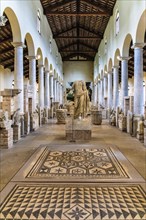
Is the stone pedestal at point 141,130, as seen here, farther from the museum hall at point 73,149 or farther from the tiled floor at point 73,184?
the tiled floor at point 73,184

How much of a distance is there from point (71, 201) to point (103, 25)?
2215cm

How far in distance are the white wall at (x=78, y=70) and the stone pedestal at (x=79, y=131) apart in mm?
29345

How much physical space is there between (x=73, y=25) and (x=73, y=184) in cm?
2348

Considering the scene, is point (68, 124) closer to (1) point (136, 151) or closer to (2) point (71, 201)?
(1) point (136, 151)

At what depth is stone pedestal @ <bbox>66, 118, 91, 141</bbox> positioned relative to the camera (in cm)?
1033

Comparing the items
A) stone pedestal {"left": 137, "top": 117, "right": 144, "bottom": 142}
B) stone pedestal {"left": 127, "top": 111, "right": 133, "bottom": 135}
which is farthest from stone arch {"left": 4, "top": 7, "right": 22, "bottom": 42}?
stone pedestal {"left": 137, "top": 117, "right": 144, "bottom": 142}

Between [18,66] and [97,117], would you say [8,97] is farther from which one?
[97,117]

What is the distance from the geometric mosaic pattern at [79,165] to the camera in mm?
5699

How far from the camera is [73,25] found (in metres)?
25.8

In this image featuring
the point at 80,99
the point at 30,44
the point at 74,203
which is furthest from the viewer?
the point at 30,44

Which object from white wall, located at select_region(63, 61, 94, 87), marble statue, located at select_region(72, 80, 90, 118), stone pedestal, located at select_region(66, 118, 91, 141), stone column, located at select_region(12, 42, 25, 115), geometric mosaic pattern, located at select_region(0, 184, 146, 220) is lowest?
geometric mosaic pattern, located at select_region(0, 184, 146, 220)

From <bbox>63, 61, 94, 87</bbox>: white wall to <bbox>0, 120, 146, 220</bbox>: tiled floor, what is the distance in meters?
31.7

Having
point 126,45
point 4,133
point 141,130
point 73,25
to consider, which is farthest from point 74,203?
point 73,25

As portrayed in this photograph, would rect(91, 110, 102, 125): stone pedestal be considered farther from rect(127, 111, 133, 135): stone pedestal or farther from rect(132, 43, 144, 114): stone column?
rect(132, 43, 144, 114): stone column
